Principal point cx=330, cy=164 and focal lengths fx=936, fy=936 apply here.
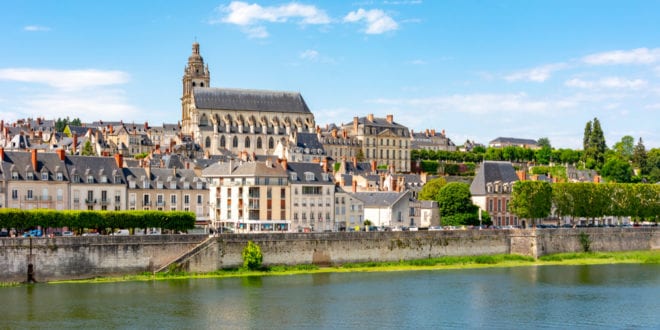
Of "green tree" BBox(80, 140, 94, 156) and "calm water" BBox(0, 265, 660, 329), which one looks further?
"green tree" BBox(80, 140, 94, 156)

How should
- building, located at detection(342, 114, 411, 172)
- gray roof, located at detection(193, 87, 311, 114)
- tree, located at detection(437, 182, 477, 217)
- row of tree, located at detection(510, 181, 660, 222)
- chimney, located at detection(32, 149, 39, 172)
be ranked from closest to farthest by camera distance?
chimney, located at detection(32, 149, 39, 172)
row of tree, located at detection(510, 181, 660, 222)
tree, located at detection(437, 182, 477, 217)
building, located at detection(342, 114, 411, 172)
gray roof, located at detection(193, 87, 311, 114)

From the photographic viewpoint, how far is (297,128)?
121m

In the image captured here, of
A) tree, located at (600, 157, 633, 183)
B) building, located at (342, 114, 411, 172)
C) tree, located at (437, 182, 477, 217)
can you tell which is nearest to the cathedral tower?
building, located at (342, 114, 411, 172)

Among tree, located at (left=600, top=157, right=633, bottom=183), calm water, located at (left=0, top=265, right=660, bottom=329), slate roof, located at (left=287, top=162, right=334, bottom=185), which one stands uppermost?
tree, located at (left=600, top=157, right=633, bottom=183)

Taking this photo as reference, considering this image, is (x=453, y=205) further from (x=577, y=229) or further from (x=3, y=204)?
(x=3, y=204)

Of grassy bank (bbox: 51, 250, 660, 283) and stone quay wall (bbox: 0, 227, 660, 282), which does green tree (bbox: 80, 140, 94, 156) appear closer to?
stone quay wall (bbox: 0, 227, 660, 282)

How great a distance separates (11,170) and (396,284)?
23086 mm

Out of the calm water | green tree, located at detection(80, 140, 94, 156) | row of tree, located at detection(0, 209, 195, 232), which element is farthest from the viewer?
green tree, located at detection(80, 140, 94, 156)

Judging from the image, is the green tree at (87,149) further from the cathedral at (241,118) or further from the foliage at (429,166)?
the foliage at (429,166)

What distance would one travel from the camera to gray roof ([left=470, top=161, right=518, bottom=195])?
73.8 m

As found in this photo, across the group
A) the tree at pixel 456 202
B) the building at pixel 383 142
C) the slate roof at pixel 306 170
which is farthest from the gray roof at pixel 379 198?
the building at pixel 383 142

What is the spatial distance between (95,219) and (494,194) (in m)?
34.6

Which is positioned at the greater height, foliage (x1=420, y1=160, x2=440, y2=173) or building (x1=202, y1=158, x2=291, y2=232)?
foliage (x1=420, y1=160, x2=440, y2=173)

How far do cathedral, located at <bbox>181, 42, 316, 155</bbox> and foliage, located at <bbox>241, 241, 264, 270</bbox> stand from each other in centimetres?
5802
